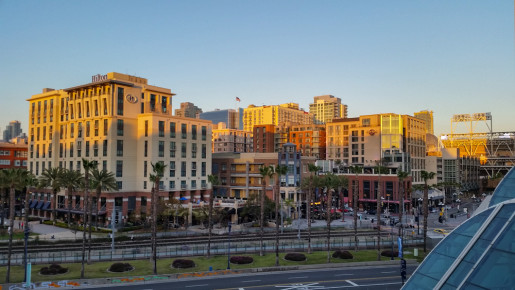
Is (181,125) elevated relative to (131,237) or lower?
elevated

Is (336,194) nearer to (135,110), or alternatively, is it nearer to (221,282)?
(135,110)

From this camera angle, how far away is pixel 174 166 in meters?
102

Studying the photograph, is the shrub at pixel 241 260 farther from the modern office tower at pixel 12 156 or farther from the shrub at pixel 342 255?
the modern office tower at pixel 12 156

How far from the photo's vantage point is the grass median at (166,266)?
1897 inches

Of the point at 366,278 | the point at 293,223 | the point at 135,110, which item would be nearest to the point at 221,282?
the point at 366,278

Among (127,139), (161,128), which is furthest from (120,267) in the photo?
(161,128)

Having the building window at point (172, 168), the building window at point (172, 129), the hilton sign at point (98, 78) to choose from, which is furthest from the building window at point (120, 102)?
the building window at point (172, 168)

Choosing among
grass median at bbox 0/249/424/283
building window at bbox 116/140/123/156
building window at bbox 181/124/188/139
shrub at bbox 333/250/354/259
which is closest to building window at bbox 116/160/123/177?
building window at bbox 116/140/123/156

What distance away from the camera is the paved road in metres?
45.3

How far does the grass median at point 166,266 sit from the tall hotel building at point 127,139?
3663 cm

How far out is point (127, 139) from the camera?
324ft

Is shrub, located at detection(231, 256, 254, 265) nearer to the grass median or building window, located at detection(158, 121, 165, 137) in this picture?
the grass median

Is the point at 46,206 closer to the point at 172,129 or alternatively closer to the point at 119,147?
the point at 119,147

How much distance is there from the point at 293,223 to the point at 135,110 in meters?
47.3
